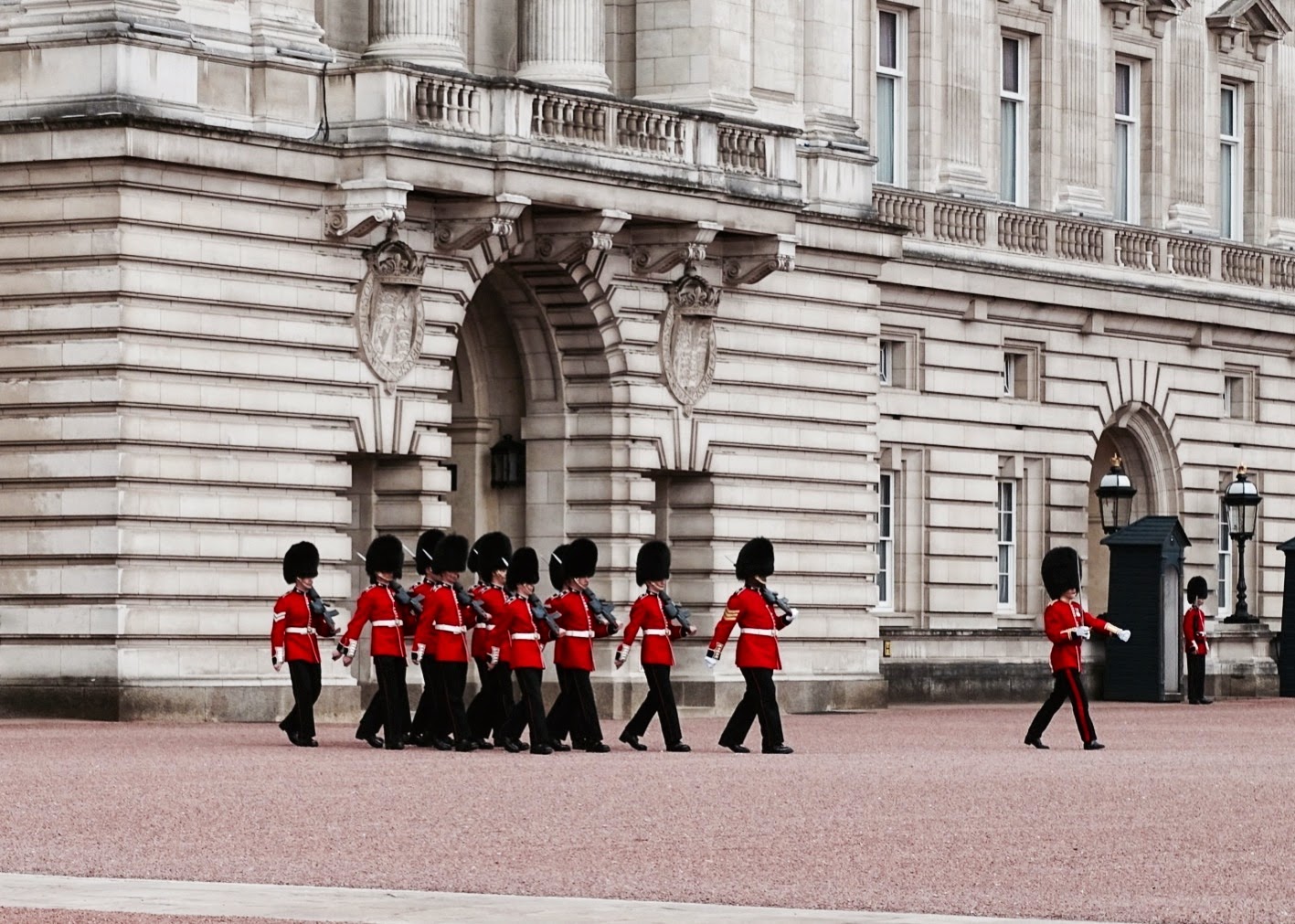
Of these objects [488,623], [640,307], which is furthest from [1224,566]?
[488,623]

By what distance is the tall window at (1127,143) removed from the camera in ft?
151

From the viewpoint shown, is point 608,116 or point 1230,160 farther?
point 1230,160

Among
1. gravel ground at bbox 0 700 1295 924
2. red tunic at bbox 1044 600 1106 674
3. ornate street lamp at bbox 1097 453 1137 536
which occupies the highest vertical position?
ornate street lamp at bbox 1097 453 1137 536

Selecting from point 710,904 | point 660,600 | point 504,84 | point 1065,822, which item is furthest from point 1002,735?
point 710,904

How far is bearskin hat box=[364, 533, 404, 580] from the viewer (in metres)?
26.1

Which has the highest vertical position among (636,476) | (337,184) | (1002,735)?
(337,184)

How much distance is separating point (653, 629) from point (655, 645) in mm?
142

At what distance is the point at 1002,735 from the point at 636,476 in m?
5.64

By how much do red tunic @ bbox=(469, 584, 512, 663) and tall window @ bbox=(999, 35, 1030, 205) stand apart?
61.2 ft

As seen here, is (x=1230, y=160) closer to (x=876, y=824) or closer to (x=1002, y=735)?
(x=1002, y=735)

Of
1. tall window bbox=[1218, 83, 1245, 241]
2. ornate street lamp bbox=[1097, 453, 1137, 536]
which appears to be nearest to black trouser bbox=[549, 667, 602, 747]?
ornate street lamp bbox=[1097, 453, 1137, 536]

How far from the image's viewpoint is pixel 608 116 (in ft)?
109

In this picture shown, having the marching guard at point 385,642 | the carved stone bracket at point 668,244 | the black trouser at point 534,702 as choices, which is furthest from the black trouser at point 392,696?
the carved stone bracket at point 668,244

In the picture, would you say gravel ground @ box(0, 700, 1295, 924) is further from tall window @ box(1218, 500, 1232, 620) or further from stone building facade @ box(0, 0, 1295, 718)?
tall window @ box(1218, 500, 1232, 620)
